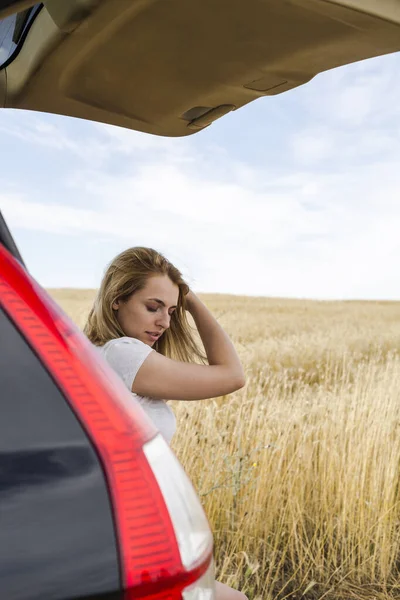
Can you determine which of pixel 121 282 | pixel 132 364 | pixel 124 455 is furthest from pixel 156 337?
pixel 124 455

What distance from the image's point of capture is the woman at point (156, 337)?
6.15ft

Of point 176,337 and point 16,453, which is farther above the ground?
point 16,453

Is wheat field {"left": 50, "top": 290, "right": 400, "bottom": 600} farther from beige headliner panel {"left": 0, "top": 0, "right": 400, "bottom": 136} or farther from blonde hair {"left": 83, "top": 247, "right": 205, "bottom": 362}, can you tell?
beige headliner panel {"left": 0, "top": 0, "right": 400, "bottom": 136}

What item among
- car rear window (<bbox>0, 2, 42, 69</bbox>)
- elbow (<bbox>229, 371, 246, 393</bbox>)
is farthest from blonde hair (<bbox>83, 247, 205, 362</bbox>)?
car rear window (<bbox>0, 2, 42, 69</bbox>)

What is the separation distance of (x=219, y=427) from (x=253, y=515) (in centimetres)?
103

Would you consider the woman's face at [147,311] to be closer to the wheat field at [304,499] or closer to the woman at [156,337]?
the woman at [156,337]

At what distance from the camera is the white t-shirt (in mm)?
1858

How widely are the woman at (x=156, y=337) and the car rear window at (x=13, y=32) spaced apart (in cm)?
73

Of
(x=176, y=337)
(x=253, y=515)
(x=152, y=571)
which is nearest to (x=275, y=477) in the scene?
(x=253, y=515)

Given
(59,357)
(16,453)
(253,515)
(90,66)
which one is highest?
(90,66)

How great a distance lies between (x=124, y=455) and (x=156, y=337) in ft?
4.39

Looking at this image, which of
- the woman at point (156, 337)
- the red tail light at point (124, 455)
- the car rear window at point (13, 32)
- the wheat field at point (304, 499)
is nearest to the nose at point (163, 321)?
the woman at point (156, 337)

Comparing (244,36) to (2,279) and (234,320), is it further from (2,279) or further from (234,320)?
(234,320)

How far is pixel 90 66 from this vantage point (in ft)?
5.64
